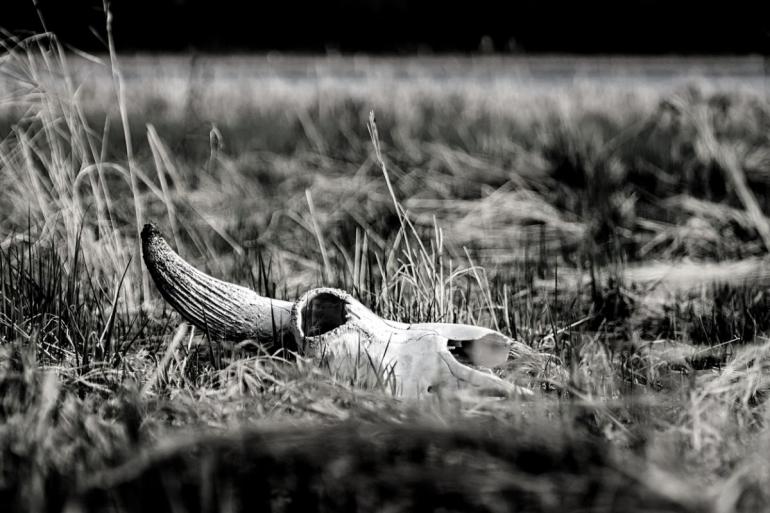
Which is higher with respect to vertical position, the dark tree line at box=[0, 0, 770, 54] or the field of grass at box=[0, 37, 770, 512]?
the dark tree line at box=[0, 0, 770, 54]

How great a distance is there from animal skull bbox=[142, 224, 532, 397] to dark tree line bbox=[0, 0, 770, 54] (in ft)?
44.0

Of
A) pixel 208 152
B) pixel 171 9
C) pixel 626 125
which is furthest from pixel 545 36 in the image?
pixel 208 152

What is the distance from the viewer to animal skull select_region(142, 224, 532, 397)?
1544 millimetres

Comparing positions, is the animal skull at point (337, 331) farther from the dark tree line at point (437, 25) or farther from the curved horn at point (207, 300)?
the dark tree line at point (437, 25)

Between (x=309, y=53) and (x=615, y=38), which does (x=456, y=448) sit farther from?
(x=309, y=53)

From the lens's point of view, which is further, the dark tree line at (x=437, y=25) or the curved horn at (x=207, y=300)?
the dark tree line at (x=437, y=25)

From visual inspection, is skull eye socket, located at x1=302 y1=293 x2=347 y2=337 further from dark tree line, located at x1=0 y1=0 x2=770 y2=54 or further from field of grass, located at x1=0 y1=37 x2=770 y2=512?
dark tree line, located at x1=0 y1=0 x2=770 y2=54

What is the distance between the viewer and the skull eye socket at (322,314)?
64.7 inches

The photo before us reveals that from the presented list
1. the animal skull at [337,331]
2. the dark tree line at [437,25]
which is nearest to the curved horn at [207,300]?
the animal skull at [337,331]

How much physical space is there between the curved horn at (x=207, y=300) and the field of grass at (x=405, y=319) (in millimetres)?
60

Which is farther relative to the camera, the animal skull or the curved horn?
the curved horn

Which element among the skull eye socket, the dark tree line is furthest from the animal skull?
the dark tree line

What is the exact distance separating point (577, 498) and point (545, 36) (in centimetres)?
1497

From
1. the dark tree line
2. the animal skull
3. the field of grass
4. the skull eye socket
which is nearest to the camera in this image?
the field of grass
